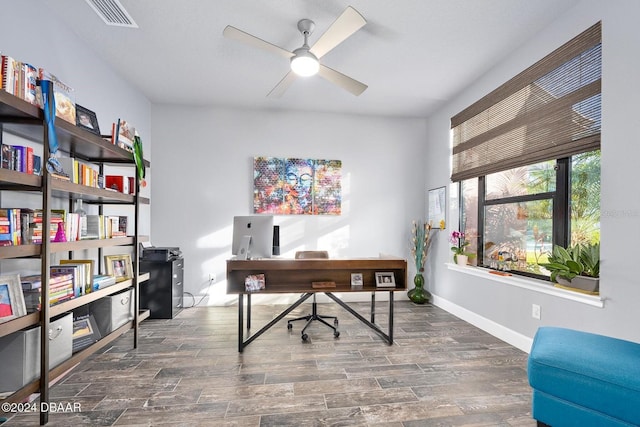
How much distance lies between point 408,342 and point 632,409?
5.96 feet

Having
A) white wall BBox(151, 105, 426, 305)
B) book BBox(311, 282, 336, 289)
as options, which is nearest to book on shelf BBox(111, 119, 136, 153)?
white wall BBox(151, 105, 426, 305)

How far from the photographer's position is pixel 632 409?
1.32 meters

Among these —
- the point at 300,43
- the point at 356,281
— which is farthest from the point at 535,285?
the point at 300,43

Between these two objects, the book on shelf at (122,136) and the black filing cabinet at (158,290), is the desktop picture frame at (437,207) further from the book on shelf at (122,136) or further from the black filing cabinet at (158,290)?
the book on shelf at (122,136)

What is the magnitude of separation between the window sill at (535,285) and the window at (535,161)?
0.58 ft

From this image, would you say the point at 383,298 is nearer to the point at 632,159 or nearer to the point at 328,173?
the point at 328,173

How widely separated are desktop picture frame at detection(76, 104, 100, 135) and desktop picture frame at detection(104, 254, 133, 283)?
1.11 m

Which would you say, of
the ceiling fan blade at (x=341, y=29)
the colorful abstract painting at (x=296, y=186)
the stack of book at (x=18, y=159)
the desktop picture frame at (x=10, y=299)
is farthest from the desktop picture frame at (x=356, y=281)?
the stack of book at (x=18, y=159)

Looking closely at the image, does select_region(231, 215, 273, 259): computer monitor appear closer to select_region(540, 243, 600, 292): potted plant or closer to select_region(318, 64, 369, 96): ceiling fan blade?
select_region(318, 64, 369, 96): ceiling fan blade

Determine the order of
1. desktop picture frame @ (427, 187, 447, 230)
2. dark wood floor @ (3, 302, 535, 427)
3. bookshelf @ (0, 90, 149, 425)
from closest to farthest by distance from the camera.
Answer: bookshelf @ (0, 90, 149, 425) < dark wood floor @ (3, 302, 535, 427) < desktop picture frame @ (427, 187, 447, 230)

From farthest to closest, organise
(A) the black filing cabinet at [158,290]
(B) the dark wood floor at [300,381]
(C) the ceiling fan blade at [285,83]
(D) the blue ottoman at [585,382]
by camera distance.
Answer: (A) the black filing cabinet at [158,290]
(C) the ceiling fan blade at [285,83]
(B) the dark wood floor at [300,381]
(D) the blue ottoman at [585,382]

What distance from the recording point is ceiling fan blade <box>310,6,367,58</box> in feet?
6.64

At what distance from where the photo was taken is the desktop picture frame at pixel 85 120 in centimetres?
232

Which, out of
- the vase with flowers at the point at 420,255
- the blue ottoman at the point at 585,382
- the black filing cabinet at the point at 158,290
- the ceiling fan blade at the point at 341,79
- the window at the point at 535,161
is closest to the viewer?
the blue ottoman at the point at 585,382
